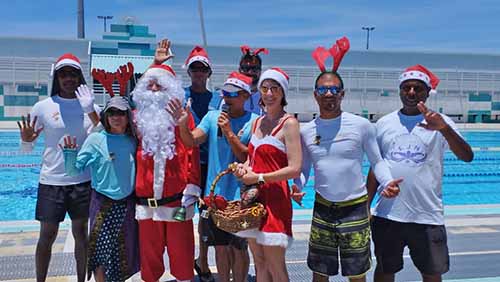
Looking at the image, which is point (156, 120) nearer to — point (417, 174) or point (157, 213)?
point (157, 213)

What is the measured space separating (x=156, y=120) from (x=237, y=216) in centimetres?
91

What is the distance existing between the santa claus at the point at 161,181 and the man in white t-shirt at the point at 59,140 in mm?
486

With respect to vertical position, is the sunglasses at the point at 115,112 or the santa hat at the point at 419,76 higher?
the santa hat at the point at 419,76

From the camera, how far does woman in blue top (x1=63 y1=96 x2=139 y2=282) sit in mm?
3252

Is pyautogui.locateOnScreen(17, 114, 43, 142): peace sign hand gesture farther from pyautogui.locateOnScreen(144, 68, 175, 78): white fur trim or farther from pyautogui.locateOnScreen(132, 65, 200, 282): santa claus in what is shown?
pyautogui.locateOnScreen(144, 68, 175, 78): white fur trim

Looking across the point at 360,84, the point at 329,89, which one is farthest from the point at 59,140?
the point at 360,84

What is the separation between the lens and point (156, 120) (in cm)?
325

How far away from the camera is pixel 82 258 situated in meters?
3.67

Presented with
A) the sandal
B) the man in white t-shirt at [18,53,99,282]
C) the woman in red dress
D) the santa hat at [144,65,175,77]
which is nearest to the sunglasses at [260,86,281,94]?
the woman in red dress

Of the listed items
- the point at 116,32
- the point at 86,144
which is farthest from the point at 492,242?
the point at 116,32

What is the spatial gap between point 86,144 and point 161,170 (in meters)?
0.55

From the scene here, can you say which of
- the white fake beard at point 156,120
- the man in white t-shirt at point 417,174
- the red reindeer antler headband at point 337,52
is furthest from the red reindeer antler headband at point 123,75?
the man in white t-shirt at point 417,174

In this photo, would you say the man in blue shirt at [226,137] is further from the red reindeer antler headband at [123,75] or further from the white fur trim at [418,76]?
the white fur trim at [418,76]

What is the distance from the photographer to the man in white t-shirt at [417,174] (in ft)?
9.65
